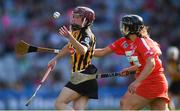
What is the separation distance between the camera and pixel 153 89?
36.4 feet

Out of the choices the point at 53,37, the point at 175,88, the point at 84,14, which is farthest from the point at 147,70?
the point at 53,37

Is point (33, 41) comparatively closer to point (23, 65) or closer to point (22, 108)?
point (23, 65)

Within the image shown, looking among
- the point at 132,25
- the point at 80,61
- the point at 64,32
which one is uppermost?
the point at 132,25

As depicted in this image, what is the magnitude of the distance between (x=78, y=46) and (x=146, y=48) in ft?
3.19

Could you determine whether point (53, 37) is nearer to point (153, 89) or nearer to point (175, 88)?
point (175, 88)

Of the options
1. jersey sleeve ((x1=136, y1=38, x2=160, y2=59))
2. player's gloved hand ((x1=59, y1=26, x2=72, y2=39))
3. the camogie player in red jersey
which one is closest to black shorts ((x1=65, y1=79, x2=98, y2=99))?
the camogie player in red jersey

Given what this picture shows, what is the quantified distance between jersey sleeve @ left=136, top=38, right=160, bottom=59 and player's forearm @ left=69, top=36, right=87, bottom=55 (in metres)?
0.78

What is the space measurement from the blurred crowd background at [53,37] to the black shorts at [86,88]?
25.7ft

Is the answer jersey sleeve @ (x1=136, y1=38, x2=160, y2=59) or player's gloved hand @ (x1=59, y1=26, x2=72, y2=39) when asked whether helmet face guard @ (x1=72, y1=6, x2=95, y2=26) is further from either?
jersey sleeve @ (x1=136, y1=38, x2=160, y2=59)

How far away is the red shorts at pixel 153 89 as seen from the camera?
1107cm

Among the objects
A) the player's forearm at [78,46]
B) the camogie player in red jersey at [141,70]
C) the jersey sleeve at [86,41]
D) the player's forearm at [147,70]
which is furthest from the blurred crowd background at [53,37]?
the player's forearm at [147,70]

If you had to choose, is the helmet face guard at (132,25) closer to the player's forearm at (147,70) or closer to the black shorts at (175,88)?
the player's forearm at (147,70)

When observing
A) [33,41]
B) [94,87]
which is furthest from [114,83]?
[94,87]

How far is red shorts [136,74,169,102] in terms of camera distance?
1107cm
